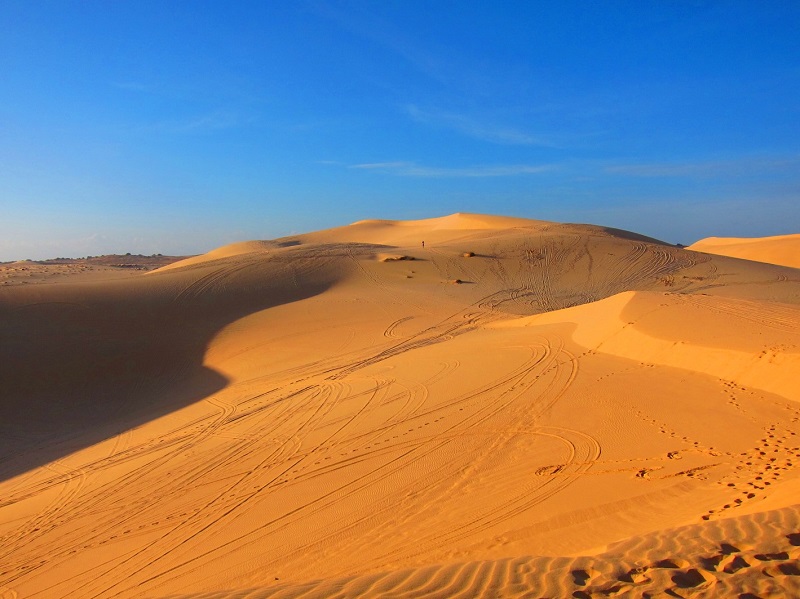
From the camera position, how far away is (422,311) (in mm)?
20328

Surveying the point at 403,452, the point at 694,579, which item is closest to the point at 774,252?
the point at 403,452

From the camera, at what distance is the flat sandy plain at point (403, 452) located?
405cm

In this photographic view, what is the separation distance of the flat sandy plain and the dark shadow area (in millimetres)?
90

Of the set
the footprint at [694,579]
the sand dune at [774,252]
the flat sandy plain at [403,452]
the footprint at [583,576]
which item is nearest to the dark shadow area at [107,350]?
the flat sandy plain at [403,452]

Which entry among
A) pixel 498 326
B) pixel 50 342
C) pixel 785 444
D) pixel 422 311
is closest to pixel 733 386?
pixel 785 444

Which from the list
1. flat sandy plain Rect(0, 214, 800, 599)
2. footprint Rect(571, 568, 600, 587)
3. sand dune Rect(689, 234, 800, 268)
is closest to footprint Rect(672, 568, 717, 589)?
flat sandy plain Rect(0, 214, 800, 599)

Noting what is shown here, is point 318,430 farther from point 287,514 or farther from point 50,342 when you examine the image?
point 50,342

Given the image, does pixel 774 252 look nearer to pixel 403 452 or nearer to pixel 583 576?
pixel 403 452

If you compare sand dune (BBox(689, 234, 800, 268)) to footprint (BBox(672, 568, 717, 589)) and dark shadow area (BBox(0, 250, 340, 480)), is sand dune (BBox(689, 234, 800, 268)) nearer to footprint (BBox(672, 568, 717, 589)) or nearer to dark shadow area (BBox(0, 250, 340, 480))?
dark shadow area (BBox(0, 250, 340, 480))

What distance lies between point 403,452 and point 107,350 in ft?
41.9

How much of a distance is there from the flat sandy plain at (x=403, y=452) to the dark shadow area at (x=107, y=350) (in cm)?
9

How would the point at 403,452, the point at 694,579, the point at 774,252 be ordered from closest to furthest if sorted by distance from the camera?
the point at 694,579 → the point at 403,452 → the point at 774,252

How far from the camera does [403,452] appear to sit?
7.46 m

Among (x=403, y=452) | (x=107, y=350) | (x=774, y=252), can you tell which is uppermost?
(x=774, y=252)
